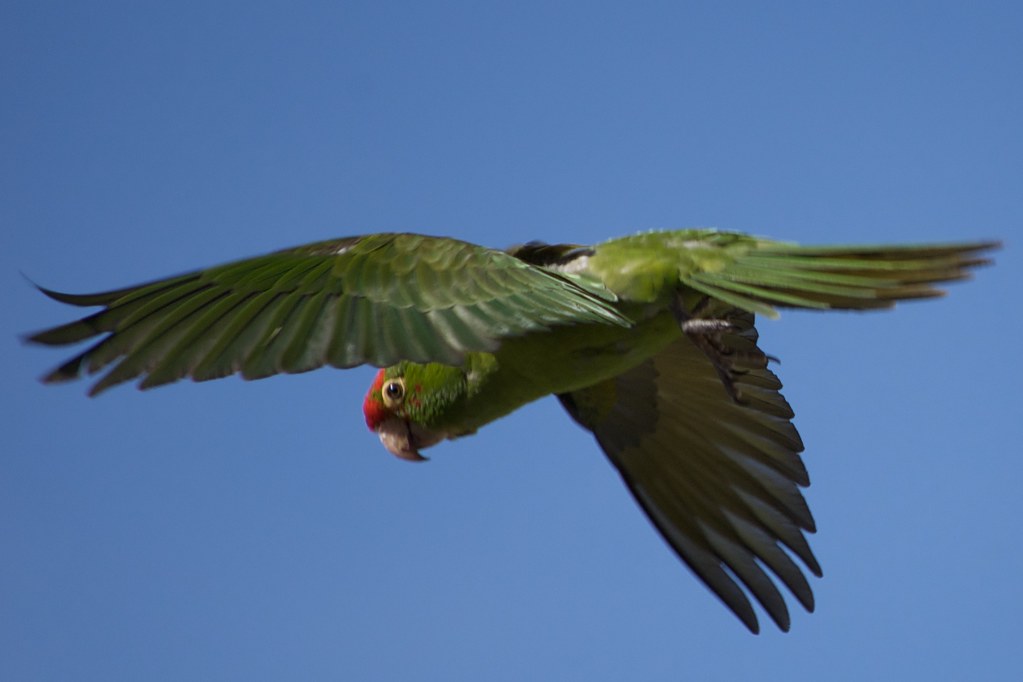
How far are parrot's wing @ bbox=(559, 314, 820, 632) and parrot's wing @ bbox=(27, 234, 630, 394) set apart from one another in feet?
4.66

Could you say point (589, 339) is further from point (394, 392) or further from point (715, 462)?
point (715, 462)

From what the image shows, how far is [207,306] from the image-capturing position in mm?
4484

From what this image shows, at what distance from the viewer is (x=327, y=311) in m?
4.48

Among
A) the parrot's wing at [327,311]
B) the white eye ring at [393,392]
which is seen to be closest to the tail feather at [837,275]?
the parrot's wing at [327,311]

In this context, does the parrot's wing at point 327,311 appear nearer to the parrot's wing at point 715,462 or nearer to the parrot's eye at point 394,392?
the parrot's eye at point 394,392

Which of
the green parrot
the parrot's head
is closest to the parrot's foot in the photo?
the green parrot

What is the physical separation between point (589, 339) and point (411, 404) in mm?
974

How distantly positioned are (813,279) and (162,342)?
2176 mm

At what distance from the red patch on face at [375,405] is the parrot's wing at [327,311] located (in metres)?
1.09

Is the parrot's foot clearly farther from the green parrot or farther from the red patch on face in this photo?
the red patch on face

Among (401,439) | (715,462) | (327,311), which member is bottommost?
(715,462)

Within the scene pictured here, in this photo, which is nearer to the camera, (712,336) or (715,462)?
(712,336)

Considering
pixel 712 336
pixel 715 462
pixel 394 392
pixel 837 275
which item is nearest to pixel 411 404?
pixel 394 392

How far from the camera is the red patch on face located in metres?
5.69
